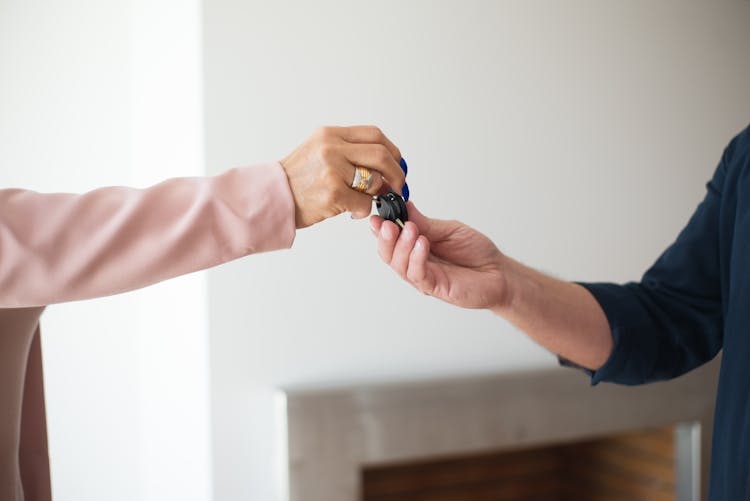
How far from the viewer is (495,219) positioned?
208cm

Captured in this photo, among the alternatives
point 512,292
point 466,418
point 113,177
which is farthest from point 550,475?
point 512,292

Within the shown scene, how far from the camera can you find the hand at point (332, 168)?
2.85 feet

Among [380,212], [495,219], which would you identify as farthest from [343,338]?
[380,212]

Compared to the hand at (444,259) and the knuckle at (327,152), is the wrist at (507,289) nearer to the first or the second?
the hand at (444,259)

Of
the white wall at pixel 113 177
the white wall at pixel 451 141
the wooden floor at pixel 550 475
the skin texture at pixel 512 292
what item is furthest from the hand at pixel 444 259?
the wooden floor at pixel 550 475

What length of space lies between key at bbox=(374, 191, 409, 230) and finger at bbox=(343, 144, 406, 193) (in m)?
0.03

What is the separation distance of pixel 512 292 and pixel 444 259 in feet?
0.35

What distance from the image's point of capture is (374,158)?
0.91 metres

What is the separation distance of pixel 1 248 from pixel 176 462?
Result: 136 cm

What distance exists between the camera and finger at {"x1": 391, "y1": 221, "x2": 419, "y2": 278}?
0.96m

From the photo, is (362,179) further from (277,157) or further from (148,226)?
(277,157)

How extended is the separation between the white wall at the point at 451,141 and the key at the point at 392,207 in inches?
35.4

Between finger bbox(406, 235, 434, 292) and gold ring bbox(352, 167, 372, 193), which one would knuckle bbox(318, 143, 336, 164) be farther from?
finger bbox(406, 235, 434, 292)

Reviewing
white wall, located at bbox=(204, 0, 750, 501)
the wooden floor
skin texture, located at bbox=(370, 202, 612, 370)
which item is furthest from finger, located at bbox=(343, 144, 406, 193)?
the wooden floor
